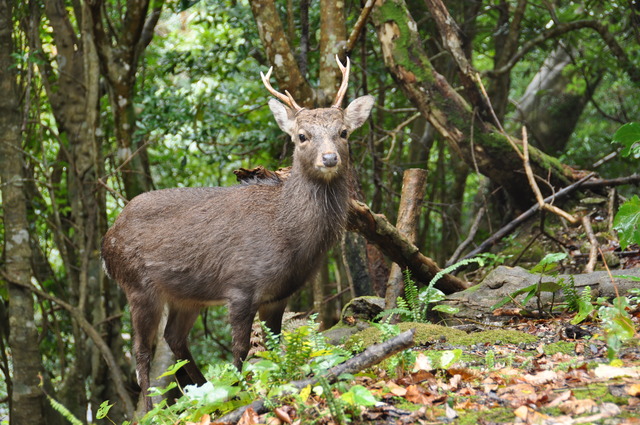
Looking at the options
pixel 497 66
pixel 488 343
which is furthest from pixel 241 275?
pixel 497 66

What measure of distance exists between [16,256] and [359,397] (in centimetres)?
630

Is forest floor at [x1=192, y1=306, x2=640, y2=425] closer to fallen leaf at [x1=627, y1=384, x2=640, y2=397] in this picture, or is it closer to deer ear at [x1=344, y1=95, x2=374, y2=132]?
fallen leaf at [x1=627, y1=384, x2=640, y2=397]

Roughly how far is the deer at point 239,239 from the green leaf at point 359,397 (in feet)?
7.30

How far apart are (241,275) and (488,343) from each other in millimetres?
1950

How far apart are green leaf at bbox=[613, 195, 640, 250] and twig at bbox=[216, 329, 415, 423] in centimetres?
208

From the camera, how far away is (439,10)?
7.71 metres

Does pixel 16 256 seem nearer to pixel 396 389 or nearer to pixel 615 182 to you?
pixel 396 389

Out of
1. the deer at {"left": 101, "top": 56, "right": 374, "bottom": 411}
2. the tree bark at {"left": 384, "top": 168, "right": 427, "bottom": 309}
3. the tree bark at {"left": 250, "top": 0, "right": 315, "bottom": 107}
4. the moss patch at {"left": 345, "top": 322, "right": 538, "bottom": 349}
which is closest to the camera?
the moss patch at {"left": 345, "top": 322, "right": 538, "bottom": 349}

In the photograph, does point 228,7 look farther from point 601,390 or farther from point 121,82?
point 601,390

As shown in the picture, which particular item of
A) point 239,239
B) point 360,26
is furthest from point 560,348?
point 360,26

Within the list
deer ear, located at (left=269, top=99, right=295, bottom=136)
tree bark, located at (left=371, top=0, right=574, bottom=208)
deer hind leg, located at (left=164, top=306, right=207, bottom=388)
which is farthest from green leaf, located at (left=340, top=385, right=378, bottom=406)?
tree bark, located at (left=371, top=0, right=574, bottom=208)

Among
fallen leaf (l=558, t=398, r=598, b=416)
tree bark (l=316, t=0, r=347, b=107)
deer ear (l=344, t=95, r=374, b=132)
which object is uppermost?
tree bark (l=316, t=0, r=347, b=107)

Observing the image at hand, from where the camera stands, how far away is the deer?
216 inches

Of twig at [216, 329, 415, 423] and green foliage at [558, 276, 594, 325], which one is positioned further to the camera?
green foliage at [558, 276, 594, 325]
